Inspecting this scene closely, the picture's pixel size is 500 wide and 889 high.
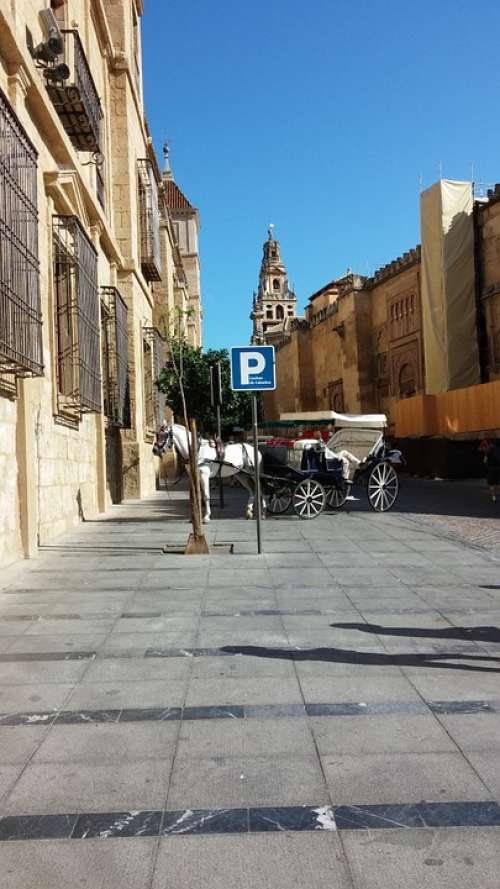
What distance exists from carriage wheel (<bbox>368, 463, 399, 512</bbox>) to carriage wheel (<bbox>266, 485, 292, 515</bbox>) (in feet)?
5.19

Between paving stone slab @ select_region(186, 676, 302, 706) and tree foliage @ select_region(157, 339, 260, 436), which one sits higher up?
tree foliage @ select_region(157, 339, 260, 436)

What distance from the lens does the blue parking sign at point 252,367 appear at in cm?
920

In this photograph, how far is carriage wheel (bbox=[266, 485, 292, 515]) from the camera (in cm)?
1395

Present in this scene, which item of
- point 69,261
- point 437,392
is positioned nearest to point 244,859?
point 69,261

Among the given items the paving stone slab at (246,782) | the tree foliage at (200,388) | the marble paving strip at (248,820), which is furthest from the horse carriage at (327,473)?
the tree foliage at (200,388)

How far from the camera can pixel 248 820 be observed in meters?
2.67

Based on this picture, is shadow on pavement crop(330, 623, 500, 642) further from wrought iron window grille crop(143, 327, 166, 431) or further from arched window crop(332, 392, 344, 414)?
arched window crop(332, 392, 344, 414)

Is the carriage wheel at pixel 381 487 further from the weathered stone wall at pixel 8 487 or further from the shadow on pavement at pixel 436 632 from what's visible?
the shadow on pavement at pixel 436 632

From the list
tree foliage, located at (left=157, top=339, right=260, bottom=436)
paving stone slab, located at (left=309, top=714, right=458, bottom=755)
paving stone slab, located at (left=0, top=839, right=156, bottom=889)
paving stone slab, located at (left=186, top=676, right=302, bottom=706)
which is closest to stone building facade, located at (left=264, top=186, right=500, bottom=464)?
tree foliage, located at (left=157, top=339, right=260, bottom=436)

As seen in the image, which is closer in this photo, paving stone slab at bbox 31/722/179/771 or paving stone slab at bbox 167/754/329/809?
paving stone slab at bbox 167/754/329/809

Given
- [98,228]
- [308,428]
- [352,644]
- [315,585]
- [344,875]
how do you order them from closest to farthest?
[344,875] < [352,644] < [315,585] < [98,228] < [308,428]

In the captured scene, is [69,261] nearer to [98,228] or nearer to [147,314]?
[98,228]

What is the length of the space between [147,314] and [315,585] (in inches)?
722

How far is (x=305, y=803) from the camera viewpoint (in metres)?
2.79
